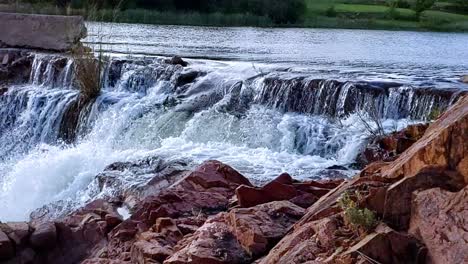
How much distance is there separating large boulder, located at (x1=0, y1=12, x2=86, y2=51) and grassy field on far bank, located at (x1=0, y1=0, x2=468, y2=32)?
26.0 ft

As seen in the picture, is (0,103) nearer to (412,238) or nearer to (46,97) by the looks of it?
(46,97)

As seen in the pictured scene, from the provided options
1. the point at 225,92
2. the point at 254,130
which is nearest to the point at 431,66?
the point at 225,92

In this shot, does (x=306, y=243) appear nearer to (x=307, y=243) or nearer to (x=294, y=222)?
(x=307, y=243)

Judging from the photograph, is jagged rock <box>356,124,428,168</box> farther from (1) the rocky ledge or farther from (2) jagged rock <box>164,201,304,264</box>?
(2) jagged rock <box>164,201,304,264</box>

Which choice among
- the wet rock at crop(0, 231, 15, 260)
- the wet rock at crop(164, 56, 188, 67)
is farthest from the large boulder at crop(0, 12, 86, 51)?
the wet rock at crop(0, 231, 15, 260)

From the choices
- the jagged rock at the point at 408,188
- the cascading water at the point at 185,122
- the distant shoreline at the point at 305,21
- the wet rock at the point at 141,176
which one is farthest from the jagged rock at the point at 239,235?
the distant shoreline at the point at 305,21

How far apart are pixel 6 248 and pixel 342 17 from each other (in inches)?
1313

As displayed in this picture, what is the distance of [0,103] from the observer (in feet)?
47.9

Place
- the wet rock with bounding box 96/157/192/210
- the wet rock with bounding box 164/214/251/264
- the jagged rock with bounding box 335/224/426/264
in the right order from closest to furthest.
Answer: the jagged rock with bounding box 335/224/426/264 < the wet rock with bounding box 164/214/251/264 < the wet rock with bounding box 96/157/192/210

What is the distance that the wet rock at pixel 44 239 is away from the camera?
714 centimetres

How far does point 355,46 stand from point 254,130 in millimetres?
13504

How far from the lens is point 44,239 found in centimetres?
715

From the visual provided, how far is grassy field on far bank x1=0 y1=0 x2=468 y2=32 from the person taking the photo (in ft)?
106

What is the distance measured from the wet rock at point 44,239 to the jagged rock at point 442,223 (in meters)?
4.04
